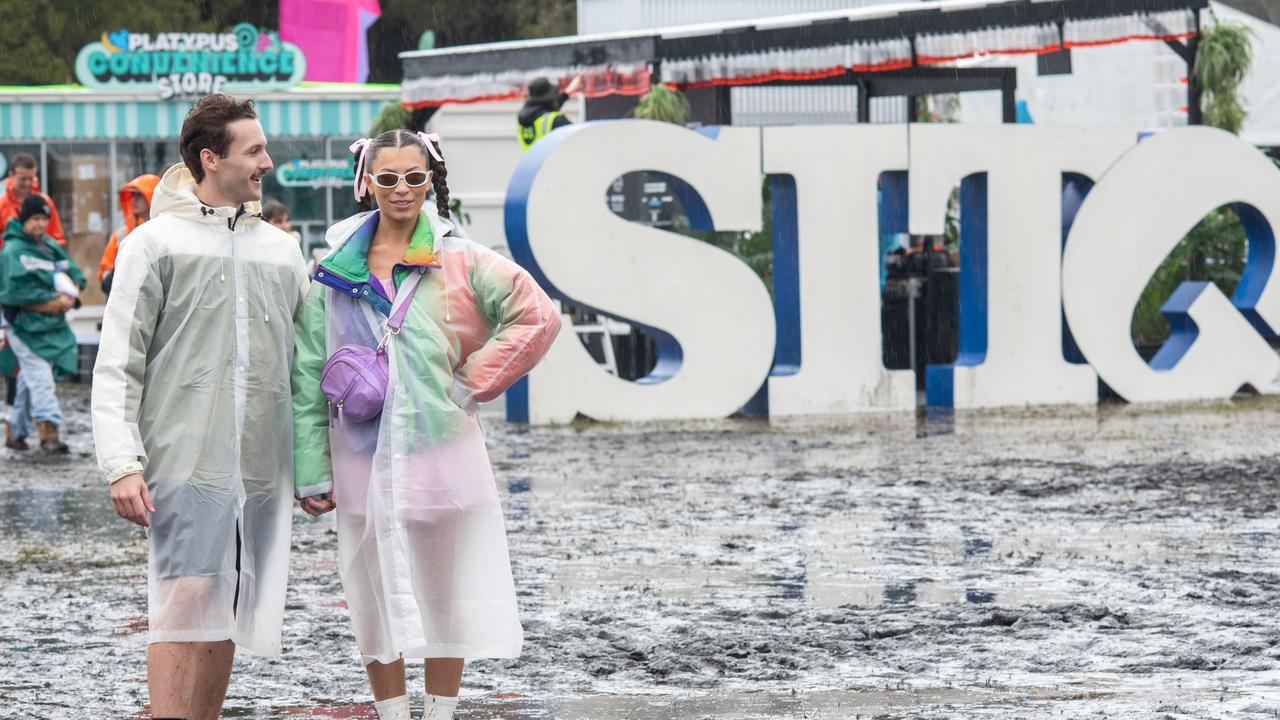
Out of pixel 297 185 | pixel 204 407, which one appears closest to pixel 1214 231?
pixel 297 185

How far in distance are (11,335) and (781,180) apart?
234 inches

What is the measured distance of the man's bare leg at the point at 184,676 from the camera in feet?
15.6

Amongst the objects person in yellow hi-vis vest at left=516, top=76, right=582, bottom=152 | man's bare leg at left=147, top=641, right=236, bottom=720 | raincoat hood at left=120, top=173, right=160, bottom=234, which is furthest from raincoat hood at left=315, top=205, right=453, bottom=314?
person in yellow hi-vis vest at left=516, top=76, right=582, bottom=152

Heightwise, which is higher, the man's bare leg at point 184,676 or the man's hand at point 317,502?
the man's hand at point 317,502

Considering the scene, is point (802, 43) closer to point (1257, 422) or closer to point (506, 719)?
point (1257, 422)

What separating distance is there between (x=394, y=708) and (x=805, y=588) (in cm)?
316

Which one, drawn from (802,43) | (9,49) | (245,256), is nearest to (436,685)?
(245,256)

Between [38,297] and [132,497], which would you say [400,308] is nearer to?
[132,497]

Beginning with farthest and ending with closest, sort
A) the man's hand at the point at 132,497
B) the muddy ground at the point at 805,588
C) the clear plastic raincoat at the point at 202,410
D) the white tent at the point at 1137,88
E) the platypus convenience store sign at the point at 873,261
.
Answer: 1. the white tent at the point at 1137,88
2. the platypus convenience store sign at the point at 873,261
3. the muddy ground at the point at 805,588
4. the clear plastic raincoat at the point at 202,410
5. the man's hand at the point at 132,497

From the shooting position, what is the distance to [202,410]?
4.79 meters

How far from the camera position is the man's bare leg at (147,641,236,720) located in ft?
15.6

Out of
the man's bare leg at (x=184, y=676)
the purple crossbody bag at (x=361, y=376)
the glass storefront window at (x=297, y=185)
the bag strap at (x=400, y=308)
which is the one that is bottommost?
the man's bare leg at (x=184, y=676)

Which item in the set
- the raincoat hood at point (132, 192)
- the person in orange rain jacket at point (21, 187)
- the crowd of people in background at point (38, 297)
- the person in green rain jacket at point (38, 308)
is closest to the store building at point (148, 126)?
the person in orange rain jacket at point (21, 187)

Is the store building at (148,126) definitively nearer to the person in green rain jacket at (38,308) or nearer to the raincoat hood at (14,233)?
the person in green rain jacket at (38,308)
